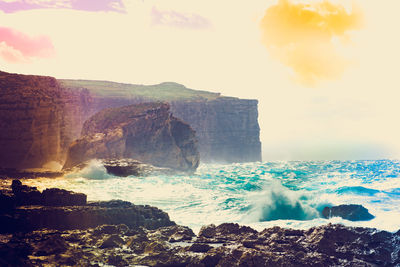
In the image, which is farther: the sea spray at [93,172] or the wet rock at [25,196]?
the sea spray at [93,172]

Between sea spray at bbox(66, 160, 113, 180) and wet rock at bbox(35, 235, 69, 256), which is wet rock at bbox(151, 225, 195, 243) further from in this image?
sea spray at bbox(66, 160, 113, 180)

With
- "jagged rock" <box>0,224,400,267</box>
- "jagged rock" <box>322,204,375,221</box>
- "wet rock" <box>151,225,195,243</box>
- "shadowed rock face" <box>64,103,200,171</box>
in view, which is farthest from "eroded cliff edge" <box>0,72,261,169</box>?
"jagged rock" <box>0,224,400,267</box>

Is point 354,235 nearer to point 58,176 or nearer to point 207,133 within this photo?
point 58,176

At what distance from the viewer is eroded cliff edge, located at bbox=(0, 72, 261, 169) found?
1667 inches

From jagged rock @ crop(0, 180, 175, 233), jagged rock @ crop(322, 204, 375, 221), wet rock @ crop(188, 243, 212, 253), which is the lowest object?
jagged rock @ crop(322, 204, 375, 221)

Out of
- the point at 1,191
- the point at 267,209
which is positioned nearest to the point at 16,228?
the point at 1,191

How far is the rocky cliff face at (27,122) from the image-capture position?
136 ft

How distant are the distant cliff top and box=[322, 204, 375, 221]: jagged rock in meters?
98.6

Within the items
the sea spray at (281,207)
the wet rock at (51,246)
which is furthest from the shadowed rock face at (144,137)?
the wet rock at (51,246)

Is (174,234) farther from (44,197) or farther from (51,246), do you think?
(44,197)

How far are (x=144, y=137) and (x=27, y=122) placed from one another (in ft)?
60.0

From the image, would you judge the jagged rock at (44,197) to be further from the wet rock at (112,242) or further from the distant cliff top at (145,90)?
the distant cliff top at (145,90)

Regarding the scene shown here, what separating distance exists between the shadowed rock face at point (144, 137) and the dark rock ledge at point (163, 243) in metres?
38.0

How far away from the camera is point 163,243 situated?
35.5ft
